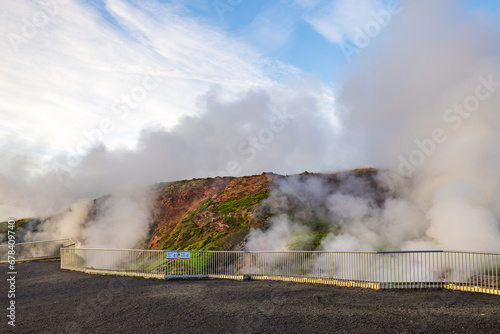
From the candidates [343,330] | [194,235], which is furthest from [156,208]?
[343,330]

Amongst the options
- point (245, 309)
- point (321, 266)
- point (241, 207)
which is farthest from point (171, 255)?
point (241, 207)

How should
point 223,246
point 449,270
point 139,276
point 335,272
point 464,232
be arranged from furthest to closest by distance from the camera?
point 223,246 → point 464,232 → point 139,276 → point 335,272 → point 449,270

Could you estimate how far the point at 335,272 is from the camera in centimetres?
1742

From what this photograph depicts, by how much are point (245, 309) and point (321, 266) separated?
278 inches

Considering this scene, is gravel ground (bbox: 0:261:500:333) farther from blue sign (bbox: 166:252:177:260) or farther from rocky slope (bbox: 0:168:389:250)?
rocky slope (bbox: 0:168:389:250)

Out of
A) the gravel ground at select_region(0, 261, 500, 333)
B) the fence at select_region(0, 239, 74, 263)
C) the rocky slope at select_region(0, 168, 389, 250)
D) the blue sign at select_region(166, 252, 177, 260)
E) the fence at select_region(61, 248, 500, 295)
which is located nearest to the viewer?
the gravel ground at select_region(0, 261, 500, 333)

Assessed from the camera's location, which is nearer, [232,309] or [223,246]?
[232,309]

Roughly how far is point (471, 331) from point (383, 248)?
12.9 metres

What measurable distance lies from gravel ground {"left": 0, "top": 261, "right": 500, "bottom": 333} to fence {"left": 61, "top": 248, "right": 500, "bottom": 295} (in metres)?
0.80

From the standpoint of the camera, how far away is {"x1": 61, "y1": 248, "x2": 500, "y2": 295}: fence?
47.7 ft

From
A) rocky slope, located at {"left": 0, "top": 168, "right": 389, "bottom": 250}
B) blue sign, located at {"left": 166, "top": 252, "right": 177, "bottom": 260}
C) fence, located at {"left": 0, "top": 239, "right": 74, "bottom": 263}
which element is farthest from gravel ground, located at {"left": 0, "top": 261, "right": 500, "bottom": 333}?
fence, located at {"left": 0, "top": 239, "right": 74, "bottom": 263}

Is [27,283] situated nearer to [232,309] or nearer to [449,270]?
[232,309]

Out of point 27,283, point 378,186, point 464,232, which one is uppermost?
point 378,186

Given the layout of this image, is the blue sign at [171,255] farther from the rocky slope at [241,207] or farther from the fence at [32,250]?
the fence at [32,250]
